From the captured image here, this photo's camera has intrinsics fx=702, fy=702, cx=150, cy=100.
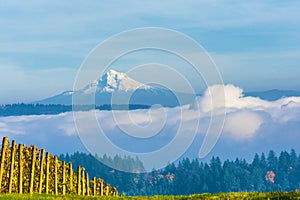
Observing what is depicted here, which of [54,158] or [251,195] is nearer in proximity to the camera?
[251,195]

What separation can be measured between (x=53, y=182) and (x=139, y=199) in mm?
25221

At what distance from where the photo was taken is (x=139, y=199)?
31953mm

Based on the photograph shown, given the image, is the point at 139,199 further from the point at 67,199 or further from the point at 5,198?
the point at 5,198

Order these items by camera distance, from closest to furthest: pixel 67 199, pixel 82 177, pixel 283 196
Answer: pixel 283 196
pixel 67 199
pixel 82 177

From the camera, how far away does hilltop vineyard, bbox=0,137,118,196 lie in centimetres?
4869

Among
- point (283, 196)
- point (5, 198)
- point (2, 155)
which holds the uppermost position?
point (2, 155)

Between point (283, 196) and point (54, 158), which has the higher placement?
point (54, 158)

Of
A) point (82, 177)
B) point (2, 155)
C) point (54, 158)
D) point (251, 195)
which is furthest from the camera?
point (82, 177)

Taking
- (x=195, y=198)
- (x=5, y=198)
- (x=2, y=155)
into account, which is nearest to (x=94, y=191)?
(x=2, y=155)

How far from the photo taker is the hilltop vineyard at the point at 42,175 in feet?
160

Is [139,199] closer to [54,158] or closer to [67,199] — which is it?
[67,199]

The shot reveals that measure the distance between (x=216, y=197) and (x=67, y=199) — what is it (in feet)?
23.5

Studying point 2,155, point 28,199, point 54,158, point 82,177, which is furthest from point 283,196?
point 82,177

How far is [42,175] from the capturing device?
49.6 meters
